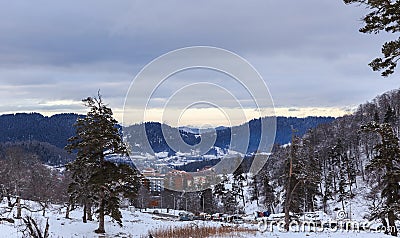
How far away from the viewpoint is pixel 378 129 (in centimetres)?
1852

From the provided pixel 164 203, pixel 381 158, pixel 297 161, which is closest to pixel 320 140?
pixel 164 203

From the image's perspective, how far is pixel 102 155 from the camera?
28.6 m

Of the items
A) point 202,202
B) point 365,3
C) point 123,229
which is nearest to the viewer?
point 365,3

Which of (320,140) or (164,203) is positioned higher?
(320,140)

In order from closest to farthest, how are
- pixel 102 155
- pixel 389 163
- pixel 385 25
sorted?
pixel 385 25 < pixel 389 163 < pixel 102 155

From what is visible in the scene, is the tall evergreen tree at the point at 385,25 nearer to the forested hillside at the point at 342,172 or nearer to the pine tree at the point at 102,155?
the forested hillside at the point at 342,172

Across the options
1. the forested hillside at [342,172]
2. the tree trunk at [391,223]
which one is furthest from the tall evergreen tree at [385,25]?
the tree trunk at [391,223]

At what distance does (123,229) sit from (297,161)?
14824 millimetres

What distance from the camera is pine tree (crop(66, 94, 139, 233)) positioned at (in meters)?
27.8

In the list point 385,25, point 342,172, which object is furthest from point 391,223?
point 342,172

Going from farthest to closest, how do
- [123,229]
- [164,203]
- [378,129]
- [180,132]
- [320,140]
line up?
[320,140], [164,203], [123,229], [180,132], [378,129]

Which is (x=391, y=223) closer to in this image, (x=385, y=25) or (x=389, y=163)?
(x=389, y=163)

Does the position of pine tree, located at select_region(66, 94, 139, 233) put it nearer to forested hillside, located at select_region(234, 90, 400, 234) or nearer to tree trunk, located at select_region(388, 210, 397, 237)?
forested hillside, located at select_region(234, 90, 400, 234)

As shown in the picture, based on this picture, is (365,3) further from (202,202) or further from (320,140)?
(320,140)
